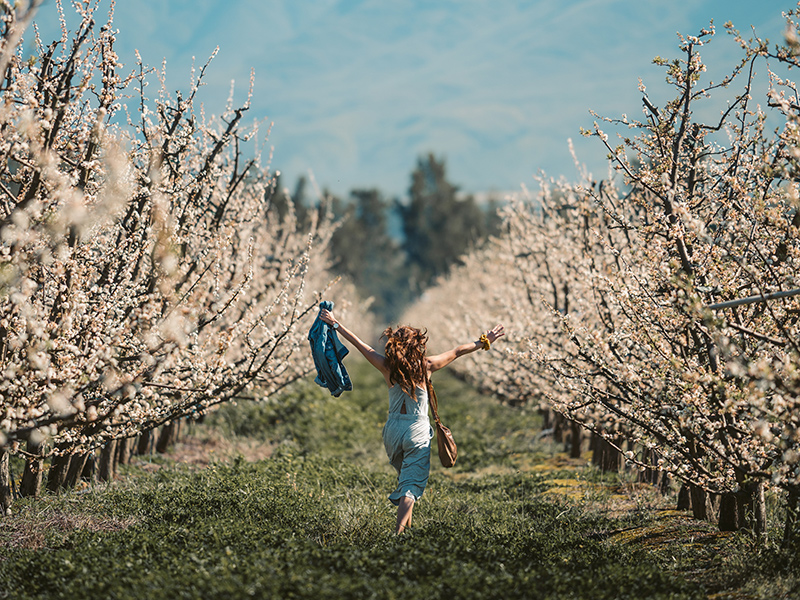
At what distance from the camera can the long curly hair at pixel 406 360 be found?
210 inches

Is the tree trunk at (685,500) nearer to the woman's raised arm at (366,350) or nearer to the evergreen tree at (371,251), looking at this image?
the woman's raised arm at (366,350)

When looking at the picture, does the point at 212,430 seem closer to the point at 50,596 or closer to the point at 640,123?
the point at 50,596

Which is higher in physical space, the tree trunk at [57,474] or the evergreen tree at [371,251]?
the evergreen tree at [371,251]

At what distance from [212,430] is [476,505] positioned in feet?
19.6

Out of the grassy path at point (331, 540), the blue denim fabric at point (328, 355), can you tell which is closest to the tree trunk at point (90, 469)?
the grassy path at point (331, 540)

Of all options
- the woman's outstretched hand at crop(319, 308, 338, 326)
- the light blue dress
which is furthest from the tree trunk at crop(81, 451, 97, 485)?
the light blue dress

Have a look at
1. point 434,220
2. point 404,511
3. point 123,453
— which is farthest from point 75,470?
point 434,220

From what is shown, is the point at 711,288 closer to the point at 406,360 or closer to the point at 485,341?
the point at 485,341

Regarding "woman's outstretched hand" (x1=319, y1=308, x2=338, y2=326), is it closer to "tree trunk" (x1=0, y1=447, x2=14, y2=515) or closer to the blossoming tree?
the blossoming tree

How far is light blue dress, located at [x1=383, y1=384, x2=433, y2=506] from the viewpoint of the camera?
17.1 ft

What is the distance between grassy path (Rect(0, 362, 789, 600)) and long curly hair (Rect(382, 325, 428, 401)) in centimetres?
114

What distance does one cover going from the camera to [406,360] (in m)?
5.32

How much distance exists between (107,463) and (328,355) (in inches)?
122

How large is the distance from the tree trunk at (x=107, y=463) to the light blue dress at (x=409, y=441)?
10.8 ft
